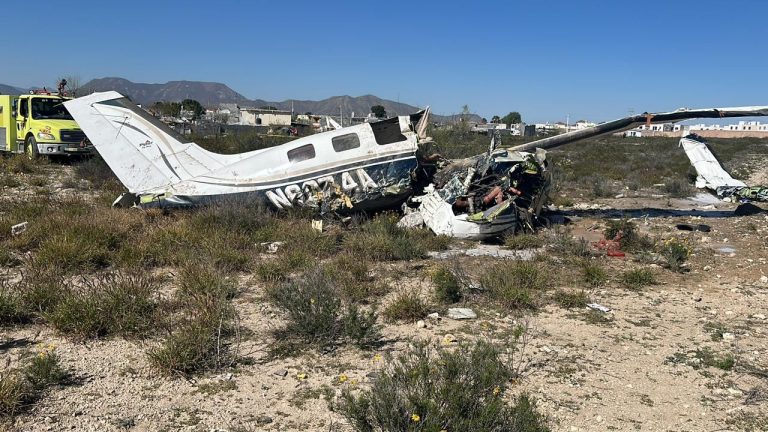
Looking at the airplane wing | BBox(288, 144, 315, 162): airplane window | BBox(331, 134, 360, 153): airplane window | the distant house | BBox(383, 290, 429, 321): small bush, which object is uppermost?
the distant house

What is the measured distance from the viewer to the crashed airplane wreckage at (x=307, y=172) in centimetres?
1122

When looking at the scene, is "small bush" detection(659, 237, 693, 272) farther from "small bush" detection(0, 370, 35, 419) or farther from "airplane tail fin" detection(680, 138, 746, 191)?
"small bush" detection(0, 370, 35, 419)

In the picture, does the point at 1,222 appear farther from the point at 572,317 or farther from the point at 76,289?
the point at 572,317

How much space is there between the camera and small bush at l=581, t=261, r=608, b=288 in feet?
27.2

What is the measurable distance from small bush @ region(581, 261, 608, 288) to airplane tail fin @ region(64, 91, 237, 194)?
7751mm

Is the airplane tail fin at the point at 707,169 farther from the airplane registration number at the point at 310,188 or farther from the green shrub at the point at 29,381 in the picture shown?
the green shrub at the point at 29,381

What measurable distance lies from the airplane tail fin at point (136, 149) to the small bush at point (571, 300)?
7.69 meters

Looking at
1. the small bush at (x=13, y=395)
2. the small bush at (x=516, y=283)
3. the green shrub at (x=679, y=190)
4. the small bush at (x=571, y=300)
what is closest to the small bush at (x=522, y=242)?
the small bush at (x=516, y=283)

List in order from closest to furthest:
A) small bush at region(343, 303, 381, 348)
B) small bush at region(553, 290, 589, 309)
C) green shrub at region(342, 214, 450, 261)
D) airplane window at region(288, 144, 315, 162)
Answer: small bush at region(343, 303, 381, 348) → small bush at region(553, 290, 589, 309) → green shrub at region(342, 214, 450, 261) → airplane window at region(288, 144, 315, 162)

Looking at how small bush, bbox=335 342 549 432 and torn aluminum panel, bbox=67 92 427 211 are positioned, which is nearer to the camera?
small bush, bbox=335 342 549 432

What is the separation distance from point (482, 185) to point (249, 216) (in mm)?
5171

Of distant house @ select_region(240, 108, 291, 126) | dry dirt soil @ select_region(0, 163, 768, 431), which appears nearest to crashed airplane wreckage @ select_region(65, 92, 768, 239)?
dry dirt soil @ select_region(0, 163, 768, 431)

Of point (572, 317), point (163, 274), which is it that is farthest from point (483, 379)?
point (163, 274)

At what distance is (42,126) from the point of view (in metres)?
20.2
